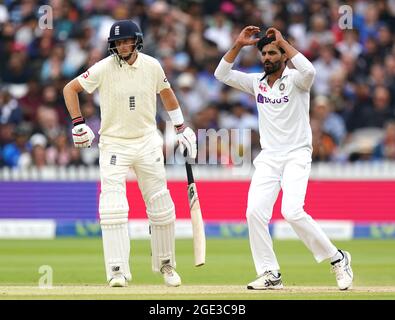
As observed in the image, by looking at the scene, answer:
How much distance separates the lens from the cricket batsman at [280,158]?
880cm

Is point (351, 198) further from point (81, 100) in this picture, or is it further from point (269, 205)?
point (269, 205)

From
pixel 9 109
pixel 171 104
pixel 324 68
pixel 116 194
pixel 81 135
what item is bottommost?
pixel 116 194

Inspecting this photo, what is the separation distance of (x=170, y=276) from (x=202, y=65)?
833 cm

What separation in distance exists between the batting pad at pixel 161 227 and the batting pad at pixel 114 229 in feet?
0.96

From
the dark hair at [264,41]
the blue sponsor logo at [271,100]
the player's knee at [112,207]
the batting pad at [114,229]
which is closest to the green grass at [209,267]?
the batting pad at [114,229]

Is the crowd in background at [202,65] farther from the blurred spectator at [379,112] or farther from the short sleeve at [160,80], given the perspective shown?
the short sleeve at [160,80]

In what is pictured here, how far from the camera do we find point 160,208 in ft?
30.3

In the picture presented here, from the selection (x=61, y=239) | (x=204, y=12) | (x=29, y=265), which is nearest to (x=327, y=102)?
(x=204, y=12)

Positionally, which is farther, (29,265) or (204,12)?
(204,12)

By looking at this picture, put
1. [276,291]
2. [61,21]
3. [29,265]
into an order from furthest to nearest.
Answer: [61,21], [29,265], [276,291]

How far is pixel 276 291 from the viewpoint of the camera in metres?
8.73

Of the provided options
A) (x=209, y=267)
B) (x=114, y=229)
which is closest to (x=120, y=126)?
(x=114, y=229)

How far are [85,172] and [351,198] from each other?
3.49 meters

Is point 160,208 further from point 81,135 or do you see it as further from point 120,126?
point 81,135
